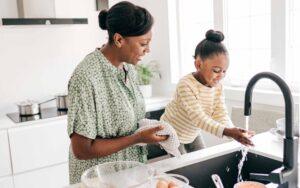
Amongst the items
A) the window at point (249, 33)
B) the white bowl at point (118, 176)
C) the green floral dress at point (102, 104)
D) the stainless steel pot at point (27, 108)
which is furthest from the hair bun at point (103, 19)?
the stainless steel pot at point (27, 108)

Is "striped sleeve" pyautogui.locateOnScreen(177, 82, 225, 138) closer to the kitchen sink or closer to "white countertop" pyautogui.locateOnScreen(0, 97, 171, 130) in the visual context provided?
the kitchen sink

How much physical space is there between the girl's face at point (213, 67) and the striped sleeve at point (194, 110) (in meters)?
0.11

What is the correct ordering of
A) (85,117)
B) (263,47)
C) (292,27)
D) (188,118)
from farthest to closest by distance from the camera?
1. (263,47)
2. (292,27)
3. (188,118)
4. (85,117)

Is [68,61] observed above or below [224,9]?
below

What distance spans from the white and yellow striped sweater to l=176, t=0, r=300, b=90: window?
0.75m

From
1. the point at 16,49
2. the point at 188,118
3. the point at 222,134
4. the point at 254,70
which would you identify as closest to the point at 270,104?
the point at 254,70

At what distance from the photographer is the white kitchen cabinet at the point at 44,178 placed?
2.41 m

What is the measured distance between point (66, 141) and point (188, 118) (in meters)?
1.23

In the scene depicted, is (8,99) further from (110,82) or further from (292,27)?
(292,27)

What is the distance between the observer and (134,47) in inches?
48.7

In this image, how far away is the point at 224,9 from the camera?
2.61 meters

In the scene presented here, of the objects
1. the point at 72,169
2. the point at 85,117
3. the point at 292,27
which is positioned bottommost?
the point at 72,169

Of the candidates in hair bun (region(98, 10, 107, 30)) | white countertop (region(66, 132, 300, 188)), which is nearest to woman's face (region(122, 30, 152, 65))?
hair bun (region(98, 10, 107, 30))

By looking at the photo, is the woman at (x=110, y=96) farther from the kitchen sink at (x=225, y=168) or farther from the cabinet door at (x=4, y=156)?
the cabinet door at (x=4, y=156)
